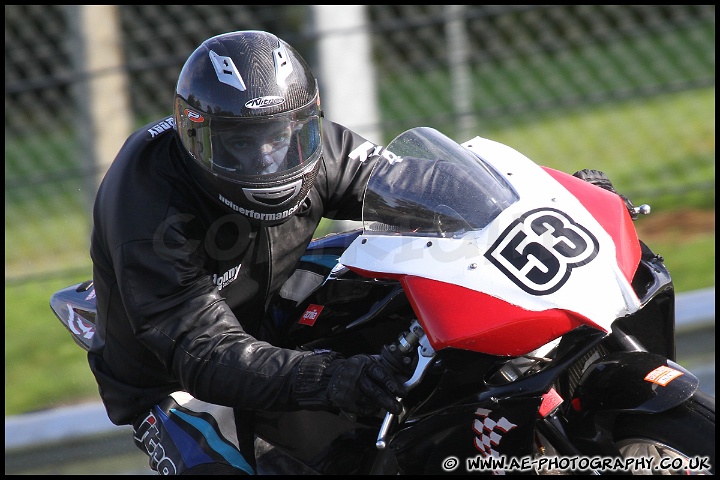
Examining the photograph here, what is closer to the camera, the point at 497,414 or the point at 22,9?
the point at 497,414

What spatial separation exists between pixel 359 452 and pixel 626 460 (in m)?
0.81

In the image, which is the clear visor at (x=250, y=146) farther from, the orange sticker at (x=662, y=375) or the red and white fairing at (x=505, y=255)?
the orange sticker at (x=662, y=375)

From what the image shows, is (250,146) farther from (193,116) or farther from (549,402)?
(549,402)

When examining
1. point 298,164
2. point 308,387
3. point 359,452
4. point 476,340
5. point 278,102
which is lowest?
point 359,452

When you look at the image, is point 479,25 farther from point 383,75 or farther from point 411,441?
point 411,441

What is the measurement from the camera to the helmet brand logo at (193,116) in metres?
2.83

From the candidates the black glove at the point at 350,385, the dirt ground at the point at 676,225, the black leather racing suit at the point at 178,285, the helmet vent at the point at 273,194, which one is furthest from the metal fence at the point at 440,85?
the black glove at the point at 350,385

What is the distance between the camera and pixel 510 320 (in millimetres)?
2391

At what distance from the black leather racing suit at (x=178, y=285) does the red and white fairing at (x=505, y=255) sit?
16.6 inches

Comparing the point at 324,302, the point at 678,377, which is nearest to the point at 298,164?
the point at 324,302

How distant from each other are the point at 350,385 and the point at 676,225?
12.9 feet

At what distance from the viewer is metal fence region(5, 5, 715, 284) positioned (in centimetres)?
577

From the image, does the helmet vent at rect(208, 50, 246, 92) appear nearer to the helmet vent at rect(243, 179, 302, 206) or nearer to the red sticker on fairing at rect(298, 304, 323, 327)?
the helmet vent at rect(243, 179, 302, 206)

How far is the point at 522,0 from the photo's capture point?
5.97m
